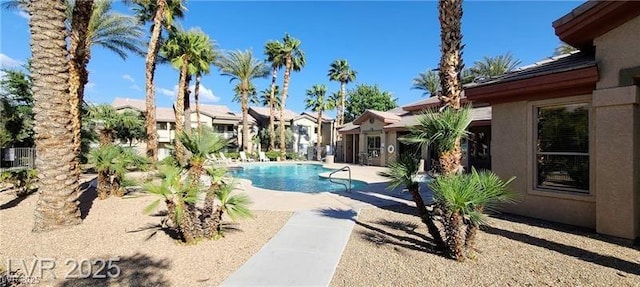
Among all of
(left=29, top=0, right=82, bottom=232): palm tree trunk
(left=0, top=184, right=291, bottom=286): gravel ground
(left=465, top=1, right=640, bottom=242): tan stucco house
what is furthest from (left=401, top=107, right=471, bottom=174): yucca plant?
(left=29, top=0, right=82, bottom=232): palm tree trunk

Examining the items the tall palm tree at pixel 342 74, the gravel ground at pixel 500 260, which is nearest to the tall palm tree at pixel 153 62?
the gravel ground at pixel 500 260

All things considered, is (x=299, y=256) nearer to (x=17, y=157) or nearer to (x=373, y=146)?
(x=373, y=146)

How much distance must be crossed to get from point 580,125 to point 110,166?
13141 millimetres

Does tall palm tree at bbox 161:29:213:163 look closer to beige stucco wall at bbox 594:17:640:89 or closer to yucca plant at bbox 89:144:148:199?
yucca plant at bbox 89:144:148:199

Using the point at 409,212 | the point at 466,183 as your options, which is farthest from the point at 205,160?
the point at 409,212

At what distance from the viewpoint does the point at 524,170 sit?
7.55 m

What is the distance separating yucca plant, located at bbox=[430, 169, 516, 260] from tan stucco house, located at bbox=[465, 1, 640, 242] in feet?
9.69

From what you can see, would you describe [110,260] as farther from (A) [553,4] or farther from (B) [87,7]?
(A) [553,4]

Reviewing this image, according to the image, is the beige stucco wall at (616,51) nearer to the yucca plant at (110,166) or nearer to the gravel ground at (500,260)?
the gravel ground at (500,260)

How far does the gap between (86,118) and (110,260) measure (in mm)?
22633

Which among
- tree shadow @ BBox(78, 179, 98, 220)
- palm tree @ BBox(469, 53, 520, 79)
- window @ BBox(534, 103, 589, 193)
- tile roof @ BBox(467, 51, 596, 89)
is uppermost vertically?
palm tree @ BBox(469, 53, 520, 79)

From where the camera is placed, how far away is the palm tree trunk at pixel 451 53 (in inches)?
238

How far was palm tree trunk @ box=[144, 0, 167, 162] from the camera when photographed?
17703 mm

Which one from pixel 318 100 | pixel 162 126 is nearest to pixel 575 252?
pixel 318 100
